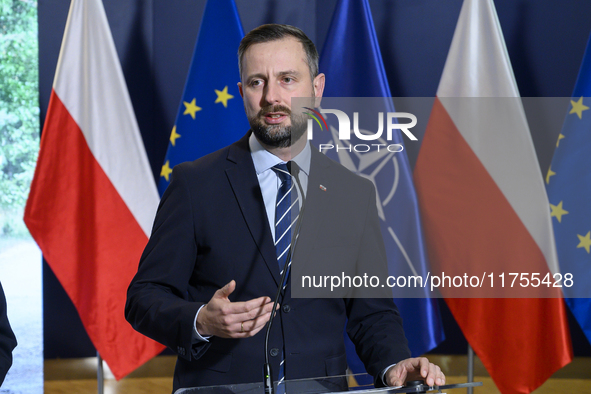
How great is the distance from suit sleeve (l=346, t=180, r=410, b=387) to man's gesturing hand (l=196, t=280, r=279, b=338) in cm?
42

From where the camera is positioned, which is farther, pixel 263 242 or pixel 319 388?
pixel 263 242

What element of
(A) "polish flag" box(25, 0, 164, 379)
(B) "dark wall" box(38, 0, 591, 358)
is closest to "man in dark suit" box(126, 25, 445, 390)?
(A) "polish flag" box(25, 0, 164, 379)

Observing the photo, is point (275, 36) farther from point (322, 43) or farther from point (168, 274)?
point (322, 43)

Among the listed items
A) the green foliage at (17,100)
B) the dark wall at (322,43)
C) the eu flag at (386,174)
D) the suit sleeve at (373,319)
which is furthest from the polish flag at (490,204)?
the green foliage at (17,100)

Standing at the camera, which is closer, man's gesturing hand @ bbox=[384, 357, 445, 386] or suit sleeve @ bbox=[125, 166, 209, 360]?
man's gesturing hand @ bbox=[384, 357, 445, 386]

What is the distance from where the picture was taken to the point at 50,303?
3.13 meters

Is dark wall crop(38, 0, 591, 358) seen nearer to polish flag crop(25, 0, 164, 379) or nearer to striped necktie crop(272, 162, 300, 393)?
polish flag crop(25, 0, 164, 379)

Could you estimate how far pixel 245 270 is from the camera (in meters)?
1.31

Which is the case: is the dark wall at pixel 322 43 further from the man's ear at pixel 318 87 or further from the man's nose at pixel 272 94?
the man's nose at pixel 272 94

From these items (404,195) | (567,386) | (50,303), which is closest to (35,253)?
(50,303)

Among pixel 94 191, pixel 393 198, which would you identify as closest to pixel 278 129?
pixel 393 198

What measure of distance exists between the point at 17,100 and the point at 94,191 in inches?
46.6

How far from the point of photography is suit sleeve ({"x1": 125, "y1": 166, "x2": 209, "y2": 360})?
1159 mm

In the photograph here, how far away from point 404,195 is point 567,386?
66.0 inches
